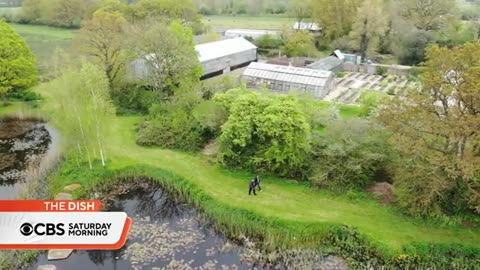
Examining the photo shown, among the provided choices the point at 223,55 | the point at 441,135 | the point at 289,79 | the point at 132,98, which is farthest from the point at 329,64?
the point at 441,135

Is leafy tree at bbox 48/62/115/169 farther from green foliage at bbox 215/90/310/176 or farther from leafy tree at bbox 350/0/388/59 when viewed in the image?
leafy tree at bbox 350/0/388/59

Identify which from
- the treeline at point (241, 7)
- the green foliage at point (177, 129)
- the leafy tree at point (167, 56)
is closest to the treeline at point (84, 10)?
the leafy tree at point (167, 56)

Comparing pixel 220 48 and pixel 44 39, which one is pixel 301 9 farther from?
pixel 44 39

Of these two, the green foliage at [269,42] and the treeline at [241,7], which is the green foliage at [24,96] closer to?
the green foliage at [269,42]

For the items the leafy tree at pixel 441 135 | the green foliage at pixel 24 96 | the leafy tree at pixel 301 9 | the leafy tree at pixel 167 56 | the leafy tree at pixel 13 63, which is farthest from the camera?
the leafy tree at pixel 301 9

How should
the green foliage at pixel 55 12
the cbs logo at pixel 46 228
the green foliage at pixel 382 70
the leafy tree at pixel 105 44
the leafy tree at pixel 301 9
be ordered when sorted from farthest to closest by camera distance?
the green foliage at pixel 55 12 → the leafy tree at pixel 301 9 → the green foliage at pixel 382 70 → the leafy tree at pixel 105 44 → the cbs logo at pixel 46 228

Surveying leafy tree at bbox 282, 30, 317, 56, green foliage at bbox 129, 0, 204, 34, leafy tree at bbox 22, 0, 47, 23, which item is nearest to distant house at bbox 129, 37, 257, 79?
leafy tree at bbox 282, 30, 317, 56
